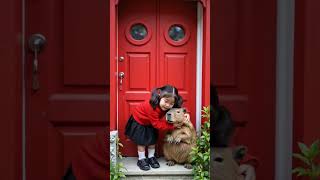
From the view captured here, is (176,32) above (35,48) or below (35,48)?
above

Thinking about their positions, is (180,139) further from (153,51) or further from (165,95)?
(153,51)

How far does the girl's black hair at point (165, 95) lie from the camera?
3.83 m

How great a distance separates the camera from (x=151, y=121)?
3.83m

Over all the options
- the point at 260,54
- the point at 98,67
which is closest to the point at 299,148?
the point at 260,54

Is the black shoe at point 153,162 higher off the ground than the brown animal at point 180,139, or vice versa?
the brown animal at point 180,139

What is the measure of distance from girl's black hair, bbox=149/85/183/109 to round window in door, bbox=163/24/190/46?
0.57m

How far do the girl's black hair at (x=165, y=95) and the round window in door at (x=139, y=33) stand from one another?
59 centimetres

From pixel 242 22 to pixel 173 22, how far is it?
278 centimetres

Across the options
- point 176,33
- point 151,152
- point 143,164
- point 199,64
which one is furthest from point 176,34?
point 143,164

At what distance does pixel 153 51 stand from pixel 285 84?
283cm

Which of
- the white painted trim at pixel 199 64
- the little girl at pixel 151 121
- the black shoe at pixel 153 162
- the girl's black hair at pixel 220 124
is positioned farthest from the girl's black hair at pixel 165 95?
the girl's black hair at pixel 220 124

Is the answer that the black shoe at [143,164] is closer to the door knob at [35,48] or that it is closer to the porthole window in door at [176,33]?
the porthole window in door at [176,33]

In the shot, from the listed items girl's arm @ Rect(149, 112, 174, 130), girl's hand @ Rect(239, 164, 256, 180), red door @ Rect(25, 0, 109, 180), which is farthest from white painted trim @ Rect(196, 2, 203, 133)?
red door @ Rect(25, 0, 109, 180)

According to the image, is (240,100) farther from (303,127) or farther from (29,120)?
(29,120)
